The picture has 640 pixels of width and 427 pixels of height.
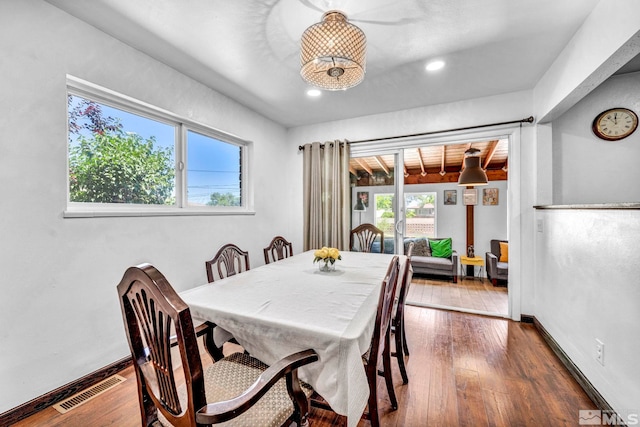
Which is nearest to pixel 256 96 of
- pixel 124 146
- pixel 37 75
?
pixel 124 146

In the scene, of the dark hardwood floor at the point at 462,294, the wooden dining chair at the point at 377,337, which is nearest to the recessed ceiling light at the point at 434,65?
the wooden dining chair at the point at 377,337

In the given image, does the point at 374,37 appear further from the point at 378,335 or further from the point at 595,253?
the point at 595,253

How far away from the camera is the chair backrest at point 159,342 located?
2.35 feet

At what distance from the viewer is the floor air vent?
1655mm

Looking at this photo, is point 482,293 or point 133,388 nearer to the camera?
point 133,388

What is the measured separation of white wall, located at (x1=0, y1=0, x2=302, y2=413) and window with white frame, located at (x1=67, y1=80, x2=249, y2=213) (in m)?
0.16

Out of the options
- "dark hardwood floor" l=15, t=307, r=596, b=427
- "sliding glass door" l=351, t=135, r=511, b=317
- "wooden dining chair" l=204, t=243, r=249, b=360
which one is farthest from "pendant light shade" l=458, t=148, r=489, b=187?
"wooden dining chair" l=204, t=243, r=249, b=360

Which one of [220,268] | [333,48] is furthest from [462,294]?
[333,48]

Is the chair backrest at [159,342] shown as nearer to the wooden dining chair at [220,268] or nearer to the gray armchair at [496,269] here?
the wooden dining chair at [220,268]

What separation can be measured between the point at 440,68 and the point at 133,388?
3.53m

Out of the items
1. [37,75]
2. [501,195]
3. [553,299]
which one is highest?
[37,75]

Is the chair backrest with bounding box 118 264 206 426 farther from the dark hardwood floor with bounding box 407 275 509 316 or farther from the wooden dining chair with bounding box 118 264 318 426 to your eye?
the dark hardwood floor with bounding box 407 275 509 316

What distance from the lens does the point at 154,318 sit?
2.77 ft

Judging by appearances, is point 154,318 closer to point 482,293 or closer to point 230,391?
point 230,391
